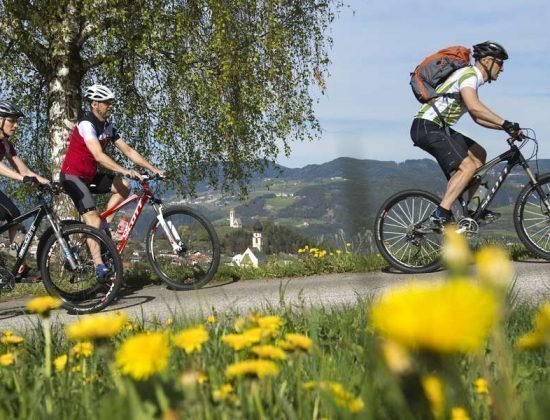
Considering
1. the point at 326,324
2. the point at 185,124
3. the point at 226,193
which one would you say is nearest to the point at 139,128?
the point at 185,124

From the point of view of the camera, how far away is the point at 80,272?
21.5 ft

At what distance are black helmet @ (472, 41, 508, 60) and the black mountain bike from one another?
3.94 meters

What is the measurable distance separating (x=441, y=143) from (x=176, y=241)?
291 centimetres

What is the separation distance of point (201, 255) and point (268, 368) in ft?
20.2

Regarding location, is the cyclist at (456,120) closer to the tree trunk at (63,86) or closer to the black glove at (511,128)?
the black glove at (511,128)

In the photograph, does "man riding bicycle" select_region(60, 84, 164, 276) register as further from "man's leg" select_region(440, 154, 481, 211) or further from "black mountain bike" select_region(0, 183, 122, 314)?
"man's leg" select_region(440, 154, 481, 211)

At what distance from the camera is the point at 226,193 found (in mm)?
16922

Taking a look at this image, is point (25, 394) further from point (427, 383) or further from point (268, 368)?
point (427, 383)

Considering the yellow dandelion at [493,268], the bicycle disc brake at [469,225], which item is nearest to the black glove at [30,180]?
the bicycle disc brake at [469,225]

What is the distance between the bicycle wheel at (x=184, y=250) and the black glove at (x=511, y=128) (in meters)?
3.09

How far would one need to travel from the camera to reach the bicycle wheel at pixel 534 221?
712 centimetres

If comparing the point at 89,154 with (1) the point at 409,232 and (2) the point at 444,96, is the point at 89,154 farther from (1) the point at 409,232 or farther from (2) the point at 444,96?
(2) the point at 444,96

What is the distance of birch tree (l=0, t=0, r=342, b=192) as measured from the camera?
1220cm

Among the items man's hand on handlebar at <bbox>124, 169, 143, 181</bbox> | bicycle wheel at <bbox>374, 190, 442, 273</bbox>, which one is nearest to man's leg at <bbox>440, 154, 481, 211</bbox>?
bicycle wheel at <bbox>374, 190, 442, 273</bbox>
